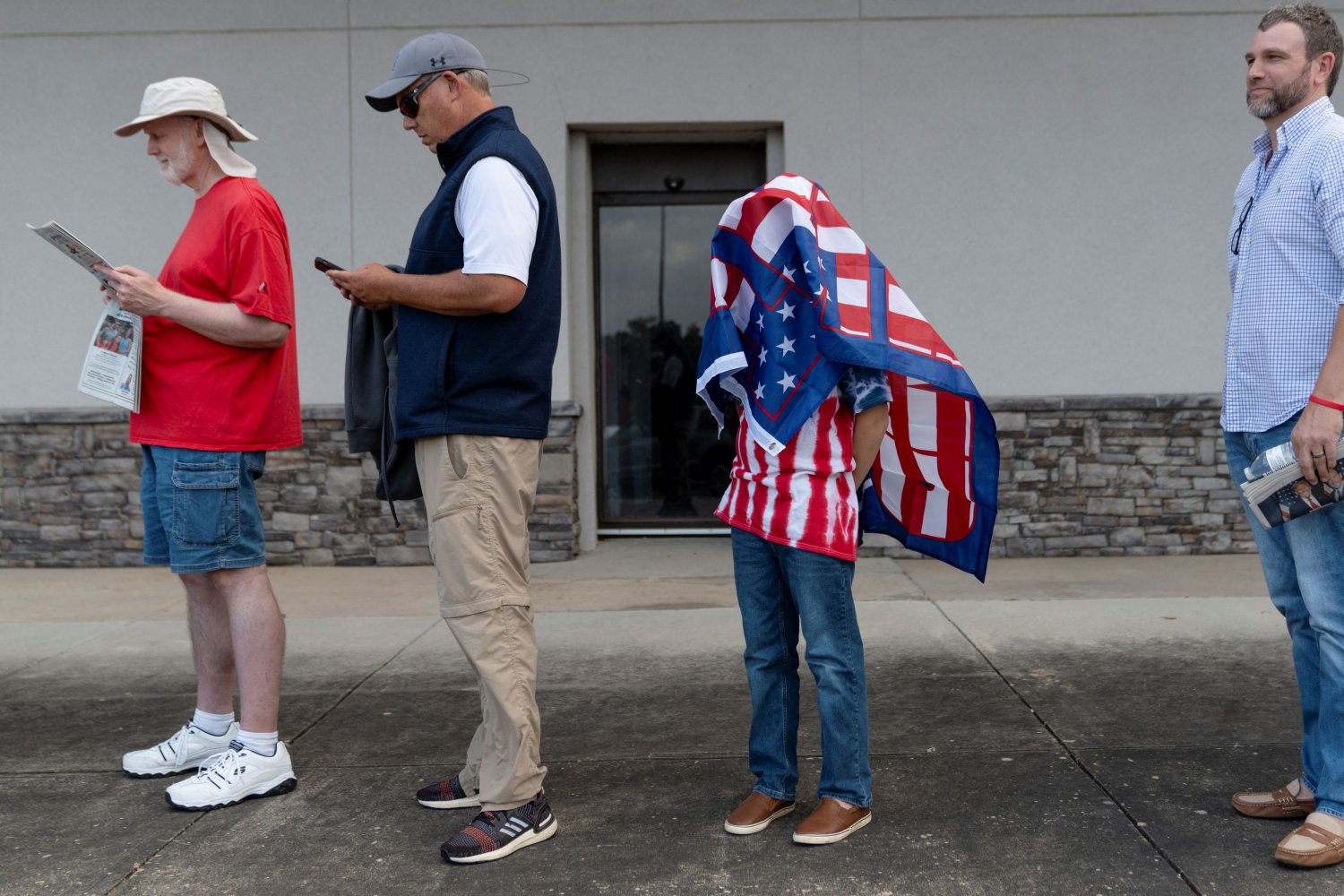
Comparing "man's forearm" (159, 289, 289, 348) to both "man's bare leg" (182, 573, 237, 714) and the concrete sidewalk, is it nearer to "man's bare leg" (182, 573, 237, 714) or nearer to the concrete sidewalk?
"man's bare leg" (182, 573, 237, 714)

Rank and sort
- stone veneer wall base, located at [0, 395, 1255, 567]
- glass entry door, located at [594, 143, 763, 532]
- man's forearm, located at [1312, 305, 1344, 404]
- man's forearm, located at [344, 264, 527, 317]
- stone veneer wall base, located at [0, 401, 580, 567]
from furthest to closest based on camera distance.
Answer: glass entry door, located at [594, 143, 763, 532], stone veneer wall base, located at [0, 401, 580, 567], stone veneer wall base, located at [0, 395, 1255, 567], man's forearm, located at [344, 264, 527, 317], man's forearm, located at [1312, 305, 1344, 404]

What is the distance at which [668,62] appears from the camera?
780 cm

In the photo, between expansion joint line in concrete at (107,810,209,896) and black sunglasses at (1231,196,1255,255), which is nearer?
expansion joint line in concrete at (107,810,209,896)

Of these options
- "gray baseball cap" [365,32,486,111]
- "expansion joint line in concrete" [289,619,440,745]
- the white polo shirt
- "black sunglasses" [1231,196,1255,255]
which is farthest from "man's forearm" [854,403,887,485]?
"expansion joint line in concrete" [289,619,440,745]

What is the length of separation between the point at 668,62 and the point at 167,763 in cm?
547

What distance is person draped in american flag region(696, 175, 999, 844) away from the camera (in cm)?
305

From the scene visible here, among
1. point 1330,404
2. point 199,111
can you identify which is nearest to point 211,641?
point 199,111

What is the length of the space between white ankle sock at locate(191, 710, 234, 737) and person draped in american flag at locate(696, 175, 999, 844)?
165cm

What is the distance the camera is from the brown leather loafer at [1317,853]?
2896mm

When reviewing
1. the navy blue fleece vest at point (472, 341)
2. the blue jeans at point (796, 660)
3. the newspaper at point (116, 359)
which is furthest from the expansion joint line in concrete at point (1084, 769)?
the newspaper at point (116, 359)

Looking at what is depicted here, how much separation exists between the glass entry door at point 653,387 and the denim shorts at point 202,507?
5.15 m

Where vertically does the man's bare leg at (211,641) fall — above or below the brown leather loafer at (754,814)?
above

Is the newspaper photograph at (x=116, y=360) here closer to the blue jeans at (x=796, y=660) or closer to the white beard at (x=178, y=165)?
the white beard at (x=178, y=165)

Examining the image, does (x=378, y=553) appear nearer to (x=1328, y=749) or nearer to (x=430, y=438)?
(x=430, y=438)
